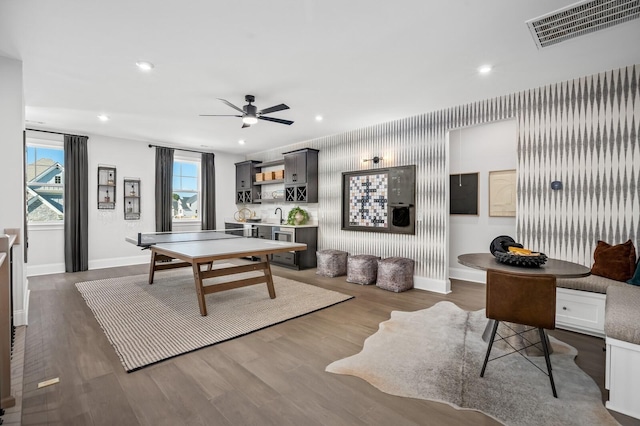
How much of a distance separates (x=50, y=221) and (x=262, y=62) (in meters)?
5.60

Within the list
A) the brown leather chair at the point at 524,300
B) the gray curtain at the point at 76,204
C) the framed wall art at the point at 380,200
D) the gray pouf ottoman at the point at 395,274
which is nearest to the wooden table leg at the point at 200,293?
the gray pouf ottoman at the point at 395,274

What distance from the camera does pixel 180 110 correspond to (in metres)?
4.55

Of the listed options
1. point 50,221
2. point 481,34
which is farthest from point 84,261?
point 481,34

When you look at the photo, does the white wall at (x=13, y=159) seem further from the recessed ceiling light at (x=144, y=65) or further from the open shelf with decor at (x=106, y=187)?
the open shelf with decor at (x=106, y=187)

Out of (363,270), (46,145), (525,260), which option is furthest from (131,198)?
(525,260)

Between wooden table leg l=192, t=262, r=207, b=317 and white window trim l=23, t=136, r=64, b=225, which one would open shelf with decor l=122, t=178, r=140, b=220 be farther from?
wooden table leg l=192, t=262, r=207, b=317

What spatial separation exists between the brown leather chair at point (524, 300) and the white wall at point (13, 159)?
4.32 meters

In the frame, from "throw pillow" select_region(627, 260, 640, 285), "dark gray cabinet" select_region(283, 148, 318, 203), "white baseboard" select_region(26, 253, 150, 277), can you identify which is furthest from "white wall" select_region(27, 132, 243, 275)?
"throw pillow" select_region(627, 260, 640, 285)

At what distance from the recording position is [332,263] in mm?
5414

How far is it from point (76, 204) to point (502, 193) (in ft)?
25.4

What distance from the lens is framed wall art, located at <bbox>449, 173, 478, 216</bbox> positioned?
5.21 m

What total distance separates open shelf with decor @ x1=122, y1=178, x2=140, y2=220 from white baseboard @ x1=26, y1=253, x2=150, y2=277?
891 mm

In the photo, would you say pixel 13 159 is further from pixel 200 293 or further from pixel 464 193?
pixel 464 193

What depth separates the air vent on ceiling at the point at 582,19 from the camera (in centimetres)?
212
